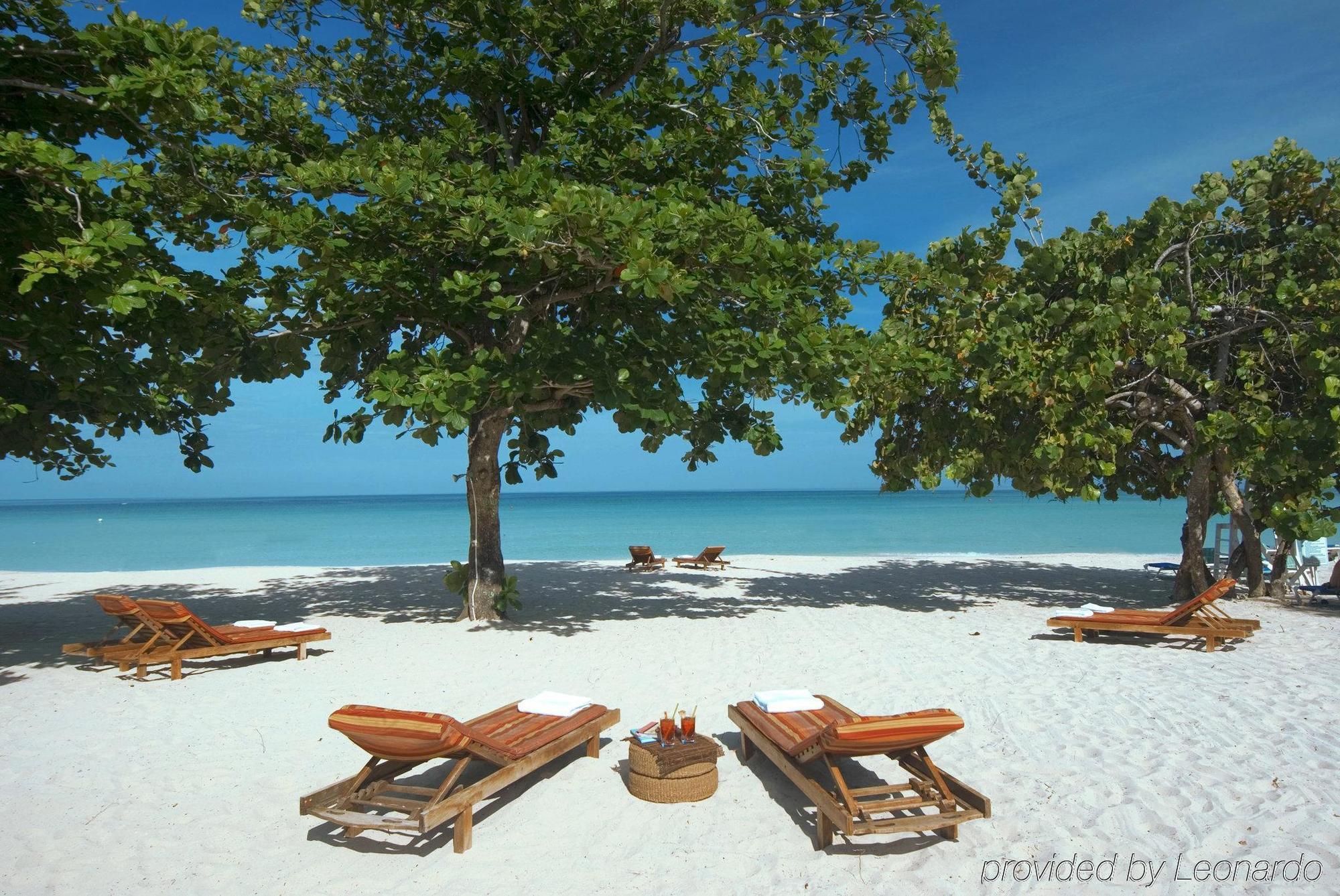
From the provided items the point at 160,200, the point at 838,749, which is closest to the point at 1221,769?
the point at 838,749

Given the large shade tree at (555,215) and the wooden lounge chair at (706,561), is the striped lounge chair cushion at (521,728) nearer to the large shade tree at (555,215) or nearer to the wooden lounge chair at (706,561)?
the large shade tree at (555,215)

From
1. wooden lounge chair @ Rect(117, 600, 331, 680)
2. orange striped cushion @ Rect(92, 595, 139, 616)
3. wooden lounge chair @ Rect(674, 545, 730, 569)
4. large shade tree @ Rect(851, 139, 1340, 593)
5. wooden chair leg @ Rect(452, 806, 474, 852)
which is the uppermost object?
large shade tree @ Rect(851, 139, 1340, 593)

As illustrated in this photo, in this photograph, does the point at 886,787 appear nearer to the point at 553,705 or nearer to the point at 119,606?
the point at 553,705

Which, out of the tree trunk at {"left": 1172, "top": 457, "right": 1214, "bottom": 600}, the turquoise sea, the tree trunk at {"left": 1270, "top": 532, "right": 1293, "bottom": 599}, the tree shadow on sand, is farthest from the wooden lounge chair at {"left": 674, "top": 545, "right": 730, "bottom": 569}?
the turquoise sea

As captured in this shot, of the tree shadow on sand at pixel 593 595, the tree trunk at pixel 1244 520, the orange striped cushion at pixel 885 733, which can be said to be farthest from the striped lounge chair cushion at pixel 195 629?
the tree trunk at pixel 1244 520

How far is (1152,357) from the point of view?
11297 millimetres

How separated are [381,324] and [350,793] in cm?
724

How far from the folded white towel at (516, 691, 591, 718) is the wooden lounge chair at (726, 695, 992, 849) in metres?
1.48

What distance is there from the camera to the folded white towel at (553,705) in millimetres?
5422

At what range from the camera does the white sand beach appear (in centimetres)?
389

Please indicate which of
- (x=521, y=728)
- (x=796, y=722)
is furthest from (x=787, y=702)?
(x=521, y=728)

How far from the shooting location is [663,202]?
28.7 feet

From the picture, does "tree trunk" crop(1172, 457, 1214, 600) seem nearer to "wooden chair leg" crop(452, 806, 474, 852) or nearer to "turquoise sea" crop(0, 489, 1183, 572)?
"wooden chair leg" crop(452, 806, 474, 852)

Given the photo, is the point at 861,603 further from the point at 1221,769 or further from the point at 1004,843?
the point at 1004,843
